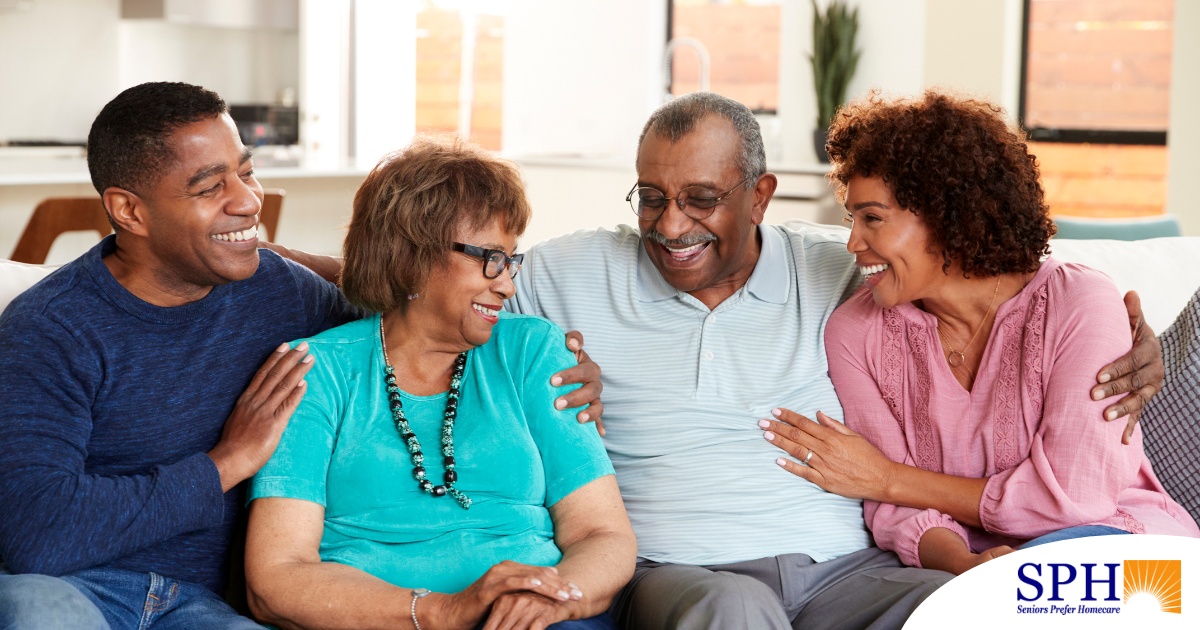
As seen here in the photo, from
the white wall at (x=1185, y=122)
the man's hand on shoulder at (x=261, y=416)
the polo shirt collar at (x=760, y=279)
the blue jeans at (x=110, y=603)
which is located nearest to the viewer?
the blue jeans at (x=110, y=603)

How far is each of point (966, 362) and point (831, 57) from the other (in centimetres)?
470

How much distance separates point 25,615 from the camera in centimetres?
155

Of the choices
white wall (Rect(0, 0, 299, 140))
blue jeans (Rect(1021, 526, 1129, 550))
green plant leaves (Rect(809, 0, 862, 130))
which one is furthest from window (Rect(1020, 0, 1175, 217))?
blue jeans (Rect(1021, 526, 1129, 550))

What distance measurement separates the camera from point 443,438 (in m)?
1.91

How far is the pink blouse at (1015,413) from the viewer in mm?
1909

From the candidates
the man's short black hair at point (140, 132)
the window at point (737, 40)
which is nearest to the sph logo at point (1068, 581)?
the man's short black hair at point (140, 132)

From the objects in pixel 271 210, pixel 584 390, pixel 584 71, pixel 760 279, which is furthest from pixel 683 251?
pixel 584 71

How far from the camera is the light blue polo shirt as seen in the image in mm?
2070

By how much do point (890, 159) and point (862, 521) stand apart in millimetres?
664

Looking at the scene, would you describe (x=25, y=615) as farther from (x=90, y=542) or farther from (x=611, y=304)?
(x=611, y=304)

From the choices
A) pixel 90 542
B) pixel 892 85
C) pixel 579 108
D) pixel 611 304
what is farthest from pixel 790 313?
pixel 579 108

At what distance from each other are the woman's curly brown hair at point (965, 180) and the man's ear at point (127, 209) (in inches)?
47.9

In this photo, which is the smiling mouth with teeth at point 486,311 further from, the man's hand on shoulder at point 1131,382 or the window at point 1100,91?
the window at point 1100,91

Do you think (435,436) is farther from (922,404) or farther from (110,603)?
(922,404)
